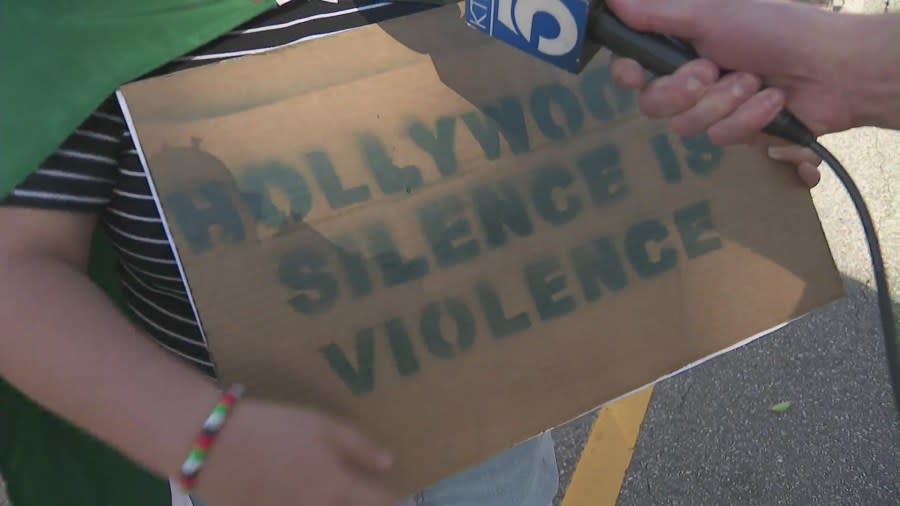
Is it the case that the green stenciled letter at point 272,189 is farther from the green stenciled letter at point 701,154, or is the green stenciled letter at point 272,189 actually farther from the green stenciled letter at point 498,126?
the green stenciled letter at point 701,154

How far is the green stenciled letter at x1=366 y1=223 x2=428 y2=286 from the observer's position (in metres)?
0.68

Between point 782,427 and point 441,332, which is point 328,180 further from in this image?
point 782,427

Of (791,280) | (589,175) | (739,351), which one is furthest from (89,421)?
(739,351)

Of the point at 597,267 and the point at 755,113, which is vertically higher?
the point at 755,113

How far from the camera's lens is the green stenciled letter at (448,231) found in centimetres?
70

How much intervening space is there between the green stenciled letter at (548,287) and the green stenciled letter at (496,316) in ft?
0.09

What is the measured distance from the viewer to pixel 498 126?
2.41 ft

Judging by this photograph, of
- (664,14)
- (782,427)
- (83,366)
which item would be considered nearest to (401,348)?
(83,366)

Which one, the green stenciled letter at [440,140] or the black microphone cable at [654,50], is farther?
the green stenciled letter at [440,140]

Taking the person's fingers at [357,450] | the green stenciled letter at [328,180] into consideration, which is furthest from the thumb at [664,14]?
the person's fingers at [357,450]

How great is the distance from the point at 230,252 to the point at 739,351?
4.74 ft

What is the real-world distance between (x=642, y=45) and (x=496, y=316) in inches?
11.1

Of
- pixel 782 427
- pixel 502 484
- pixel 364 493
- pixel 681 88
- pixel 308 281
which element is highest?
pixel 681 88

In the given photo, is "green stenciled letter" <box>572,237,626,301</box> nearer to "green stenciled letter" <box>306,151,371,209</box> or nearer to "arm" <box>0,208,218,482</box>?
"green stenciled letter" <box>306,151,371,209</box>
